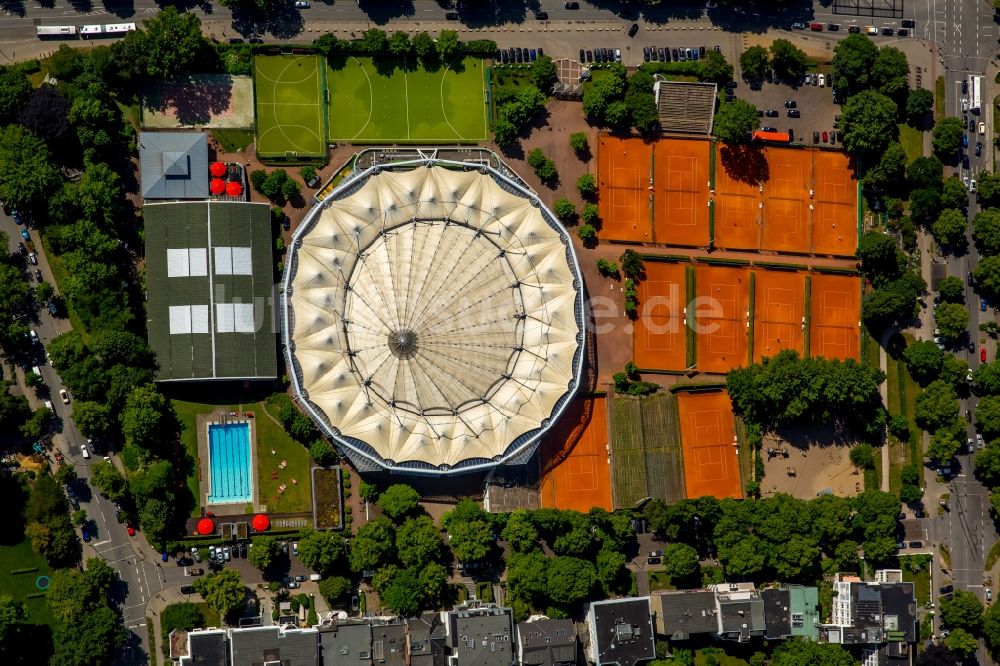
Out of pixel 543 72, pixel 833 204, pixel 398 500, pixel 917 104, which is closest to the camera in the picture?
pixel 398 500

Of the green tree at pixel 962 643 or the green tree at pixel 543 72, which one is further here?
the green tree at pixel 962 643

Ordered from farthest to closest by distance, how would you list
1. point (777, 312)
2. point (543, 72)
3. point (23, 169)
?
point (777, 312) < point (543, 72) < point (23, 169)

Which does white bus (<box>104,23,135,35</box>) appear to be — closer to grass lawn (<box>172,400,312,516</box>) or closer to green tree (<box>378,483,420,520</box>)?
grass lawn (<box>172,400,312,516</box>)

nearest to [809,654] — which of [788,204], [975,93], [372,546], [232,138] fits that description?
[372,546]

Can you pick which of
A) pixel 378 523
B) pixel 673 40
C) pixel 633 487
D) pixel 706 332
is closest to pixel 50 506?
pixel 378 523

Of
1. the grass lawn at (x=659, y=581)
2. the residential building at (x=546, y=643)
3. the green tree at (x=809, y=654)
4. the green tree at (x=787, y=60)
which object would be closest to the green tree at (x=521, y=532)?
the residential building at (x=546, y=643)

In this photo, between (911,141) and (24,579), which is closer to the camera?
(24,579)

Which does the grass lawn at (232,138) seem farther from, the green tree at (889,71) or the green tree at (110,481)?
the green tree at (889,71)

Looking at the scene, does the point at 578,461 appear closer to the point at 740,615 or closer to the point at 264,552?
the point at 740,615
